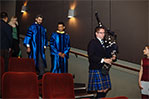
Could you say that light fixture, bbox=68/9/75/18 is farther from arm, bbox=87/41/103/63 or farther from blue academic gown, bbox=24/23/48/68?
arm, bbox=87/41/103/63

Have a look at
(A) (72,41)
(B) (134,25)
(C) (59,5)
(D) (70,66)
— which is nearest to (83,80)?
(D) (70,66)

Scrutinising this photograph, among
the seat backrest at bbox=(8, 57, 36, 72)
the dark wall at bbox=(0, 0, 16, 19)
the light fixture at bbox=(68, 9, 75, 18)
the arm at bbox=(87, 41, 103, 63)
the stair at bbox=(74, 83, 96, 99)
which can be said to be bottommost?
the stair at bbox=(74, 83, 96, 99)

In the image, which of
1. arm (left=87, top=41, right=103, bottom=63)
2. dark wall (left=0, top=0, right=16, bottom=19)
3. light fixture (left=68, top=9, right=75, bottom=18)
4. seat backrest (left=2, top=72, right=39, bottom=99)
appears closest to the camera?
seat backrest (left=2, top=72, right=39, bottom=99)

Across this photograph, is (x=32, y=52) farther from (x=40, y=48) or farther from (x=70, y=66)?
(x=70, y=66)

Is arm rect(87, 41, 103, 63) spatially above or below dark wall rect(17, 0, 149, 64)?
below

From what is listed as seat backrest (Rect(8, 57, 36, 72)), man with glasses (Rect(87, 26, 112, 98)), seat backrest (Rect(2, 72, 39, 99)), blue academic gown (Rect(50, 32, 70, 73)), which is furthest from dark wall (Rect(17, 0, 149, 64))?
seat backrest (Rect(2, 72, 39, 99))

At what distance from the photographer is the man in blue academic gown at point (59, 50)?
3.92m

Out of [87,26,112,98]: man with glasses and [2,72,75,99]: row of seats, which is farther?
[87,26,112,98]: man with glasses

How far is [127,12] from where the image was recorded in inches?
162

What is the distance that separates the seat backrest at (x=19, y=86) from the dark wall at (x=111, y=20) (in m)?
2.42

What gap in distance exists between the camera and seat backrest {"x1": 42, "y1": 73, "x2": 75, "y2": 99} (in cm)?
224

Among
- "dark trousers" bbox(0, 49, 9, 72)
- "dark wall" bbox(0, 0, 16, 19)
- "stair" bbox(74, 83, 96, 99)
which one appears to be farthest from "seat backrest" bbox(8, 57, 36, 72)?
"dark wall" bbox(0, 0, 16, 19)

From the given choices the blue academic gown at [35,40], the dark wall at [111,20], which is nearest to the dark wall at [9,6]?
the dark wall at [111,20]

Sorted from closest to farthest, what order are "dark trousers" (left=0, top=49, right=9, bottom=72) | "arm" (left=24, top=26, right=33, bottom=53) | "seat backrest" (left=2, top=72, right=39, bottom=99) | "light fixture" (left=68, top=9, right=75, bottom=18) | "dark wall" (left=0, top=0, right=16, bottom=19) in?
"seat backrest" (left=2, top=72, right=39, bottom=99) < "dark trousers" (left=0, top=49, right=9, bottom=72) < "arm" (left=24, top=26, right=33, bottom=53) < "light fixture" (left=68, top=9, right=75, bottom=18) < "dark wall" (left=0, top=0, right=16, bottom=19)
